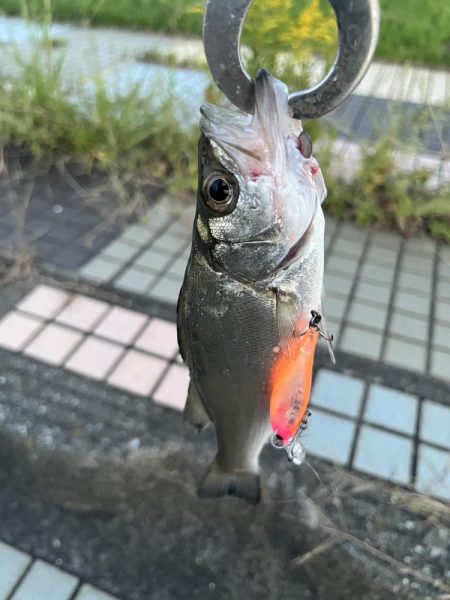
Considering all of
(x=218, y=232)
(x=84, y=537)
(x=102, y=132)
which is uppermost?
(x=218, y=232)

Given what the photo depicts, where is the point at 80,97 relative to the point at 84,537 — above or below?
above

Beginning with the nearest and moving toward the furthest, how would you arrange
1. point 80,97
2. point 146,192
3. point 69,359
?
1. point 69,359
2. point 146,192
3. point 80,97

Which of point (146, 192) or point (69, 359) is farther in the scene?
point (146, 192)

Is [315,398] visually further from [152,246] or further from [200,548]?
[152,246]

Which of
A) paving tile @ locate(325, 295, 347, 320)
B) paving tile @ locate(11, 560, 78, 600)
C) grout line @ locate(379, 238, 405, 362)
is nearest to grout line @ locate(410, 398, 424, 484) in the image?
grout line @ locate(379, 238, 405, 362)

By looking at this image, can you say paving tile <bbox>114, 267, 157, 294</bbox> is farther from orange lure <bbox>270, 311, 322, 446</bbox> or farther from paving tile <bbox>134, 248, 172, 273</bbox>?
orange lure <bbox>270, 311, 322, 446</bbox>

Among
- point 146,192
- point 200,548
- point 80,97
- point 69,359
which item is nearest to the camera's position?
point 200,548

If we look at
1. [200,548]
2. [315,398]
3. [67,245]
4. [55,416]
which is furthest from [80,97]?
[200,548]

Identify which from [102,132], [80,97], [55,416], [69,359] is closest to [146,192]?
[102,132]
